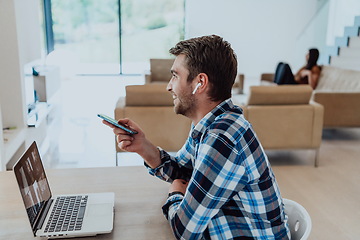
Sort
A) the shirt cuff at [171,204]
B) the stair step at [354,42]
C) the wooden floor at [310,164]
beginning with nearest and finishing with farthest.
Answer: the shirt cuff at [171,204]
the wooden floor at [310,164]
the stair step at [354,42]

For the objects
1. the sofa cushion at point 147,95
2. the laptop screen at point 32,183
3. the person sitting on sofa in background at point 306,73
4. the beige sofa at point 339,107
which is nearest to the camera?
the laptop screen at point 32,183

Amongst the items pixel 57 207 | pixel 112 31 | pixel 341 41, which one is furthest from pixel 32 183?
pixel 112 31

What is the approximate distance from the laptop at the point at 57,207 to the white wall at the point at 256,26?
8.76 m

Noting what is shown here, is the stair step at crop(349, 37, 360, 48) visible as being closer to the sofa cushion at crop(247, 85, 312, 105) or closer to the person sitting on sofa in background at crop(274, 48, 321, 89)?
the person sitting on sofa in background at crop(274, 48, 321, 89)

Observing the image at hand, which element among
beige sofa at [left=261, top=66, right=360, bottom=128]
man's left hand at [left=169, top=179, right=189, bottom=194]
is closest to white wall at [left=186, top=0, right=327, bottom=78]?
beige sofa at [left=261, top=66, right=360, bottom=128]

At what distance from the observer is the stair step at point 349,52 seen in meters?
6.83

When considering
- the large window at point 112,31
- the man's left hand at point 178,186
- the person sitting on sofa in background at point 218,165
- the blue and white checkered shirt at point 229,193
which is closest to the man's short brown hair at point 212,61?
the person sitting on sofa in background at point 218,165

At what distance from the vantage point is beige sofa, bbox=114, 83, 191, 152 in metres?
3.63

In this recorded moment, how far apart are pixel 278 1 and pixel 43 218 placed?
9669 mm

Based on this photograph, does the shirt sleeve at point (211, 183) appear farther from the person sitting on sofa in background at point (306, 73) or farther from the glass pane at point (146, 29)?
the glass pane at point (146, 29)

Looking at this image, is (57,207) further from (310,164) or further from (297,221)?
(310,164)

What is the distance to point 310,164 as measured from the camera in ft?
13.1

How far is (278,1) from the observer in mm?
9883

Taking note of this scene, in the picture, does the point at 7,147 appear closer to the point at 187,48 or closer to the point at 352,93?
the point at 187,48
